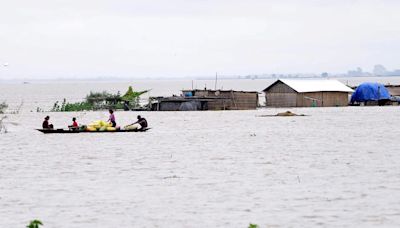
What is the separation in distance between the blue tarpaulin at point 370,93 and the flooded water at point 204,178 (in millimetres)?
18032

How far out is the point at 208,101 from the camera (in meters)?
52.7

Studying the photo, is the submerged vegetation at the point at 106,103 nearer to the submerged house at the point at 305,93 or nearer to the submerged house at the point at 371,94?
the submerged house at the point at 305,93

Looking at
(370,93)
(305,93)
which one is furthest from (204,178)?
(370,93)

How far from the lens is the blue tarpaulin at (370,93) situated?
5475 centimetres

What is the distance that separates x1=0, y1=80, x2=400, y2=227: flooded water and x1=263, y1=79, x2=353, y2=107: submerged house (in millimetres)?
16802

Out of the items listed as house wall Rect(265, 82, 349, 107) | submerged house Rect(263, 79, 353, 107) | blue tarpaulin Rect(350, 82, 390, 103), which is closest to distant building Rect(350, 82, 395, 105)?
blue tarpaulin Rect(350, 82, 390, 103)

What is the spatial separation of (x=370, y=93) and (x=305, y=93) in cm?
484

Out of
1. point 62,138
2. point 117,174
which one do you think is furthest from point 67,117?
point 117,174

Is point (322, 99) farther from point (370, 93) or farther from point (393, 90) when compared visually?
point (393, 90)

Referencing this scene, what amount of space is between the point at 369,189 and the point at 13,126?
92.4 feet

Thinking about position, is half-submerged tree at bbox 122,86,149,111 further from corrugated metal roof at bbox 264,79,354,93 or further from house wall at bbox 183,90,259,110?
corrugated metal roof at bbox 264,79,354,93

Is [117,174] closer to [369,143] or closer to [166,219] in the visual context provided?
[166,219]

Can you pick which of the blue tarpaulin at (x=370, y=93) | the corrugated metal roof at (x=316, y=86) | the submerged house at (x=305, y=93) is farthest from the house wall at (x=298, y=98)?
the blue tarpaulin at (x=370, y=93)

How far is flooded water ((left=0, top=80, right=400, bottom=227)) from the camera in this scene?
14830mm
